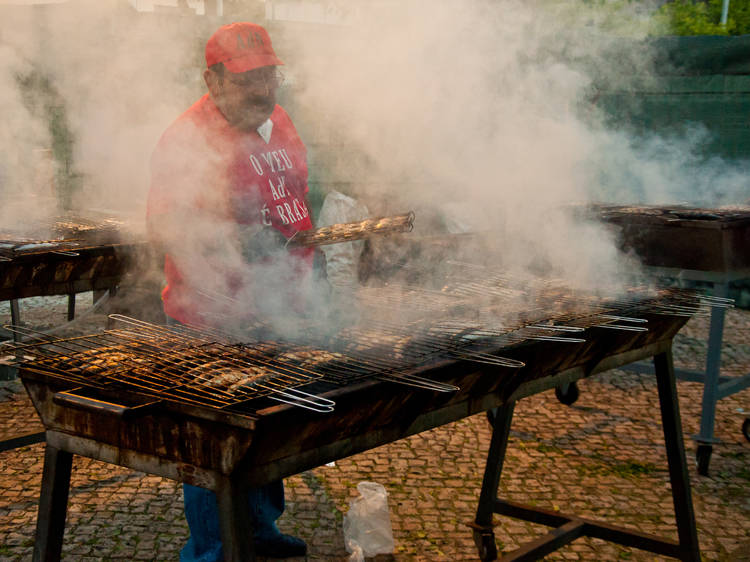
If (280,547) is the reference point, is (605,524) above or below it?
above

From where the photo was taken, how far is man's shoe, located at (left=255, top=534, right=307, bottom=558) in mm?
3383

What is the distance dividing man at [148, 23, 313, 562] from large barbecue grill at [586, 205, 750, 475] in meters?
2.83

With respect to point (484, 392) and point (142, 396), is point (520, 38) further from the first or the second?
point (142, 396)

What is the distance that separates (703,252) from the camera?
188 inches

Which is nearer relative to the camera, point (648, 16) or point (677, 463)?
point (677, 463)

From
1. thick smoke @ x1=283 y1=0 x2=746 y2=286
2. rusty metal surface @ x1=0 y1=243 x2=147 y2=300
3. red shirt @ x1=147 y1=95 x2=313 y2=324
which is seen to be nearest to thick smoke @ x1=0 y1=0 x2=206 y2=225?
rusty metal surface @ x1=0 y1=243 x2=147 y2=300

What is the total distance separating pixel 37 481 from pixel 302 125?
18.1 feet

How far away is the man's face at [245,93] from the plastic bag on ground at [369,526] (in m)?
1.84

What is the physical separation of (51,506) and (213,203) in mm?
1443

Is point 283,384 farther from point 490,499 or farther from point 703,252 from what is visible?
point 703,252

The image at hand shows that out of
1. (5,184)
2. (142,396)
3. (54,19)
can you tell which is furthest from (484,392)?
(5,184)

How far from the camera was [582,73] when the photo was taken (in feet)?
27.8

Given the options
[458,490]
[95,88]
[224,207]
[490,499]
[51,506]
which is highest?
[95,88]

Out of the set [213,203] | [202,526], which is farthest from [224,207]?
[202,526]
